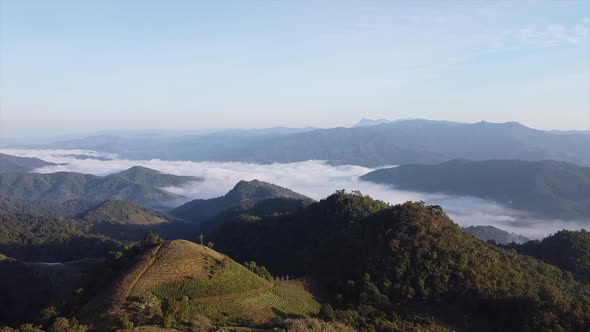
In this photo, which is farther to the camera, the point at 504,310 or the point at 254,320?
the point at 504,310

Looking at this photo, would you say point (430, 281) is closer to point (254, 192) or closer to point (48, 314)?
point (48, 314)

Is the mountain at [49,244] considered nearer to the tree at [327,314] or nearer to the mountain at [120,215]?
the mountain at [120,215]

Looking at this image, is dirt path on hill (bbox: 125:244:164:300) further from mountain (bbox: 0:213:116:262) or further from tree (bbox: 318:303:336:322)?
mountain (bbox: 0:213:116:262)

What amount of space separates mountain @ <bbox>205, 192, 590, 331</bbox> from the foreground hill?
211 inches

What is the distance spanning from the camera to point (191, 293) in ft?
102

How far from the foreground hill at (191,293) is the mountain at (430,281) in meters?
5.36

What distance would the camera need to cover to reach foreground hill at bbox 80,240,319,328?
28.1 m

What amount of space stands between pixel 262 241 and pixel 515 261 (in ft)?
119

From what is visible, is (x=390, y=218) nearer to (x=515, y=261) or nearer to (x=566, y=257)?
(x=515, y=261)

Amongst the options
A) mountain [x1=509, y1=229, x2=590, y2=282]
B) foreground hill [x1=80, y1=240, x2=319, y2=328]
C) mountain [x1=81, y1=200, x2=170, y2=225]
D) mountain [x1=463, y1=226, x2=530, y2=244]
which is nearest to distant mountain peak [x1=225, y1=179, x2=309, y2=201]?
mountain [x1=81, y1=200, x2=170, y2=225]

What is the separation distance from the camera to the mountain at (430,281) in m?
34.1

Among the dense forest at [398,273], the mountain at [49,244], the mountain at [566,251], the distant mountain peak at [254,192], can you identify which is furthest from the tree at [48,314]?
the distant mountain peak at [254,192]

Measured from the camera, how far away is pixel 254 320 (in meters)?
30.6

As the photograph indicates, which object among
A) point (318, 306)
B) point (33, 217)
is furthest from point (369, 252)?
point (33, 217)
